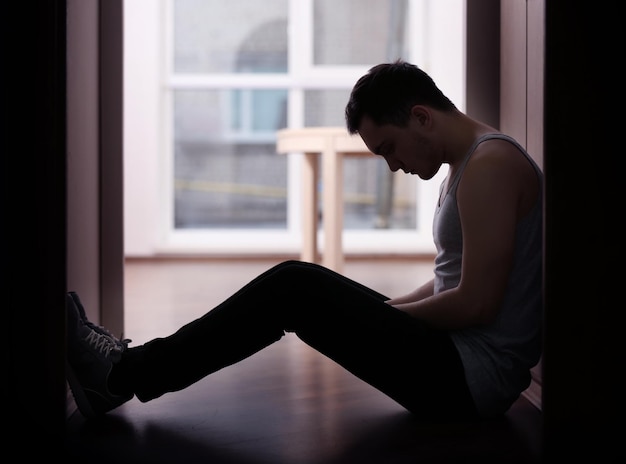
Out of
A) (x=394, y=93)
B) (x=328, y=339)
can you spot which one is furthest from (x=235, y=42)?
(x=328, y=339)

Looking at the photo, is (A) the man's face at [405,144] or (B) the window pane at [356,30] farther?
(B) the window pane at [356,30]

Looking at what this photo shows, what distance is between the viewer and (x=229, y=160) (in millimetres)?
4613

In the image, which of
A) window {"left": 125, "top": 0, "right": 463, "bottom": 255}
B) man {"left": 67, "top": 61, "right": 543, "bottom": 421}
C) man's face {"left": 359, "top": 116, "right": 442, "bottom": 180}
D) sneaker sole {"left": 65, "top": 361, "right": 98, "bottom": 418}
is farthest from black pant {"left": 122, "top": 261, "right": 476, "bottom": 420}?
window {"left": 125, "top": 0, "right": 463, "bottom": 255}

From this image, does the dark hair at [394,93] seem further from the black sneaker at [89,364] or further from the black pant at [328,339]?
the black sneaker at [89,364]

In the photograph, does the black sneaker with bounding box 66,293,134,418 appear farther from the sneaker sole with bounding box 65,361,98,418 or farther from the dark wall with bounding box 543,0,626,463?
the dark wall with bounding box 543,0,626,463

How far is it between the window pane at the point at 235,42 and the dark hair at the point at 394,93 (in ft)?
10.8

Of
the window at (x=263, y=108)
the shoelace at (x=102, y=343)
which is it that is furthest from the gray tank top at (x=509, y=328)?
the window at (x=263, y=108)

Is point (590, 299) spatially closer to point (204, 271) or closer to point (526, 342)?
point (526, 342)

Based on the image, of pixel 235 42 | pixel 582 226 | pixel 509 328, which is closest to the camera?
pixel 582 226

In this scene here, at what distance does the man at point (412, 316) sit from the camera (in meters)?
1.28

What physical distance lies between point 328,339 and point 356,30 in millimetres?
3506

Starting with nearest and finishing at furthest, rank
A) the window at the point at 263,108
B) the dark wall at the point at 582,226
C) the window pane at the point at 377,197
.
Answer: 1. the dark wall at the point at 582,226
2. the window at the point at 263,108
3. the window pane at the point at 377,197

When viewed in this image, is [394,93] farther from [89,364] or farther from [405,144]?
[89,364]

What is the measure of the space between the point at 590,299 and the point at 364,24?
11.8ft
